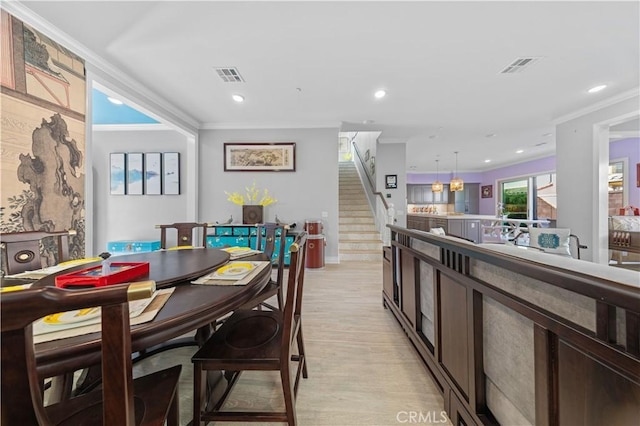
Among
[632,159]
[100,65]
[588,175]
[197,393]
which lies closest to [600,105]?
[588,175]

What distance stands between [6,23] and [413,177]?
12129 mm

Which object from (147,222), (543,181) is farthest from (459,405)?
(543,181)

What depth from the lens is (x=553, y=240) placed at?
358 cm

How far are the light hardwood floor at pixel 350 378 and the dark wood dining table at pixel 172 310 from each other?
82cm

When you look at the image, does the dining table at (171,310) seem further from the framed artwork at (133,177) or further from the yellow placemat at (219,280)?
the framed artwork at (133,177)

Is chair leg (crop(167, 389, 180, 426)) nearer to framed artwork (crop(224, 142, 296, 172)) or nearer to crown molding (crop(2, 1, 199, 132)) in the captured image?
crown molding (crop(2, 1, 199, 132))

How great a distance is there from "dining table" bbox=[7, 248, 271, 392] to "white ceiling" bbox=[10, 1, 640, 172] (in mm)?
2107

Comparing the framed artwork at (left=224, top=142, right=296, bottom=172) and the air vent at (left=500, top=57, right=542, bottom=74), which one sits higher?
the air vent at (left=500, top=57, right=542, bottom=74)

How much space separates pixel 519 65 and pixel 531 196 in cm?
842

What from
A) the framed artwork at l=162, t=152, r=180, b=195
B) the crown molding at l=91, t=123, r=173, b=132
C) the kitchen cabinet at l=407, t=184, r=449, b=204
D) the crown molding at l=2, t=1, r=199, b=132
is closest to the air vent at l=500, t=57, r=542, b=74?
the crown molding at l=2, t=1, r=199, b=132

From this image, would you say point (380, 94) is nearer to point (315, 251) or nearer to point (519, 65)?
point (519, 65)

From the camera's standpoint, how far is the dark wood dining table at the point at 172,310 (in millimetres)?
698

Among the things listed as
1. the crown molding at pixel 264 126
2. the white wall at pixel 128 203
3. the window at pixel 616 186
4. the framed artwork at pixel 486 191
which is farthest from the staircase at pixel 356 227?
the framed artwork at pixel 486 191

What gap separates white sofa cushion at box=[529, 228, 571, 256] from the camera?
11.5ft
